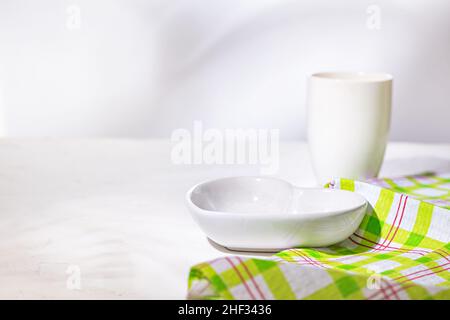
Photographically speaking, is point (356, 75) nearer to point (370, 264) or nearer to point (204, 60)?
point (370, 264)

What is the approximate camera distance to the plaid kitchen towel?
503mm

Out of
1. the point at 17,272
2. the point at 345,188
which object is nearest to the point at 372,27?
the point at 345,188

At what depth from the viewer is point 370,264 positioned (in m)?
0.64

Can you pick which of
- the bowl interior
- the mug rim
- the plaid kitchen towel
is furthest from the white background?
the bowl interior

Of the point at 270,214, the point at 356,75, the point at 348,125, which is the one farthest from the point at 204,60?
the point at 270,214

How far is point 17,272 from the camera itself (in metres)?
0.66

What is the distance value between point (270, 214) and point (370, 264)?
0.11m

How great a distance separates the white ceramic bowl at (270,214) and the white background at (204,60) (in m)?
0.74

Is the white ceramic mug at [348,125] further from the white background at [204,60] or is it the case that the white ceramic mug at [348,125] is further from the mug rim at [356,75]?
the white background at [204,60]

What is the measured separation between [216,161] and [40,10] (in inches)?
25.4

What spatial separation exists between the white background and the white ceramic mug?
0.54 m

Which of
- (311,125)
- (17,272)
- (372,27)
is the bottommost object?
(17,272)
